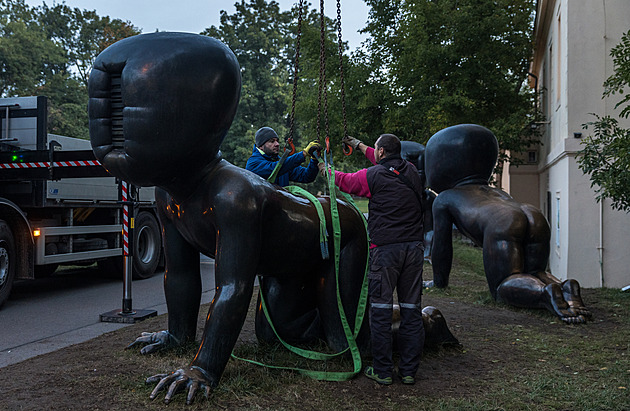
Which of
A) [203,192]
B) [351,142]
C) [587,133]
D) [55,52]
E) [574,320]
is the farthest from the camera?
[55,52]

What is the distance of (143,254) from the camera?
10.5 metres

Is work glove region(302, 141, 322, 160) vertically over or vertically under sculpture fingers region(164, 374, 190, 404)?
over

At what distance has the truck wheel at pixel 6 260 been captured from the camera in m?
7.32

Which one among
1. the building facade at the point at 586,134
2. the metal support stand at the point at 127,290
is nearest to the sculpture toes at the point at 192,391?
the metal support stand at the point at 127,290

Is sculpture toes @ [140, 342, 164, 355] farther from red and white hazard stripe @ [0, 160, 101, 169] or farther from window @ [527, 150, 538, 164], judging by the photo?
window @ [527, 150, 538, 164]

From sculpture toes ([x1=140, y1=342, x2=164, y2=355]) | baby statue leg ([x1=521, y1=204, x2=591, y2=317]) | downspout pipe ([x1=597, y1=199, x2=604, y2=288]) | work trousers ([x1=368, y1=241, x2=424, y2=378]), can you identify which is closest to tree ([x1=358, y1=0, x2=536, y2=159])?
downspout pipe ([x1=597, y1=199, x2=604, y2=288])

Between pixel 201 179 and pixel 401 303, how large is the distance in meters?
1.63

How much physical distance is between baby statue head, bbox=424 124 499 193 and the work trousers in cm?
376

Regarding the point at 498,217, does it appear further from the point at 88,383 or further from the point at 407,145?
the point at 88,383

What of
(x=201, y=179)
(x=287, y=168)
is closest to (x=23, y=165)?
(x=287, y=168)

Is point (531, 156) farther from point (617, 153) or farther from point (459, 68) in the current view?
point (617, 153)

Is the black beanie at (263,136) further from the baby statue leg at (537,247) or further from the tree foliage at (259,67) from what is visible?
the tree foliage at (259,67)

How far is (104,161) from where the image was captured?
342 cm

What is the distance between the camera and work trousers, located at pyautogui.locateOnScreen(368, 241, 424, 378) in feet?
12.7
